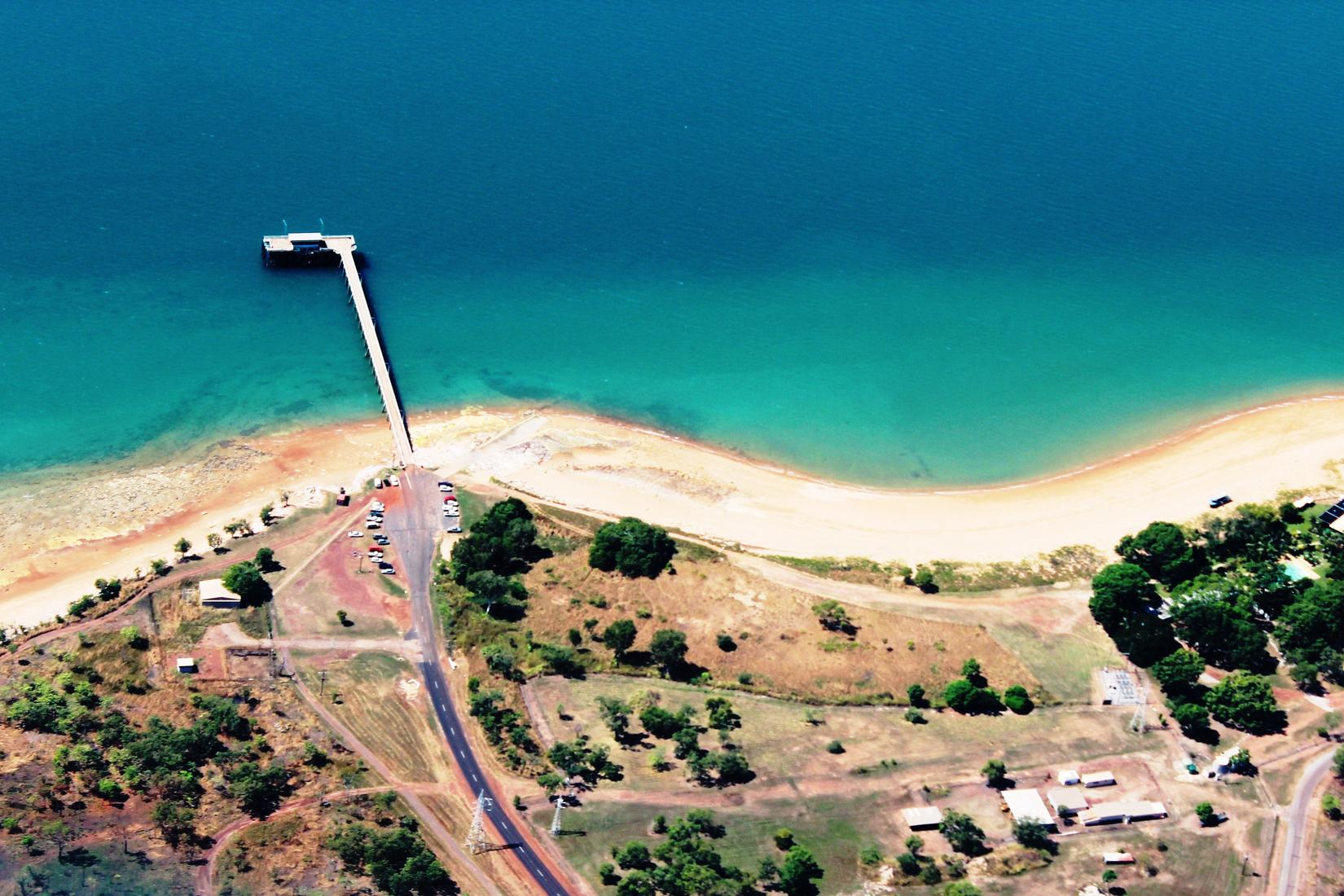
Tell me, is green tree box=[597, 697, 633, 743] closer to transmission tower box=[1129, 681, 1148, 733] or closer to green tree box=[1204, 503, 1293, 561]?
transmission tower box=[1129, 681, 1148, 733]

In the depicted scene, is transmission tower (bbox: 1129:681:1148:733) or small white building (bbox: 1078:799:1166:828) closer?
small white building (bbox: 1078:799:1166:828)

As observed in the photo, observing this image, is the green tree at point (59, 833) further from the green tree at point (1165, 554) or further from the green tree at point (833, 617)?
the green tree at point (1165, 554)

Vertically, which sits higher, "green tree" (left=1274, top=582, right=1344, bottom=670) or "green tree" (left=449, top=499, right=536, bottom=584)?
"green tree" (left=449, top=499, right=536, bottom=584)

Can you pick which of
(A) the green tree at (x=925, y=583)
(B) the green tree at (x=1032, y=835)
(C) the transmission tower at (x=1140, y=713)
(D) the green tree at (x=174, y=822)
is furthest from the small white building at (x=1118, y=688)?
(D) the green tree at (x=174, y=822)

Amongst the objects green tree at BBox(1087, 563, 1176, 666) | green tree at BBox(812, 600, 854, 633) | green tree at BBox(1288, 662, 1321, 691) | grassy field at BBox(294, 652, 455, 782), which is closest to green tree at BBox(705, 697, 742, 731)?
green tree at BBox(812, 600, 854, 633)

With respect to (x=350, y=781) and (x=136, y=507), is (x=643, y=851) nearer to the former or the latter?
(x=350, y=781)

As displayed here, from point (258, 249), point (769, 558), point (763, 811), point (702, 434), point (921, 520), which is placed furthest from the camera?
point (258, 249)

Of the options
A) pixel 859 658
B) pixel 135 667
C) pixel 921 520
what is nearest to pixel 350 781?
pixel 135 667

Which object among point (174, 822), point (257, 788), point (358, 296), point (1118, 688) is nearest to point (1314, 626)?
point (1118, 688)
